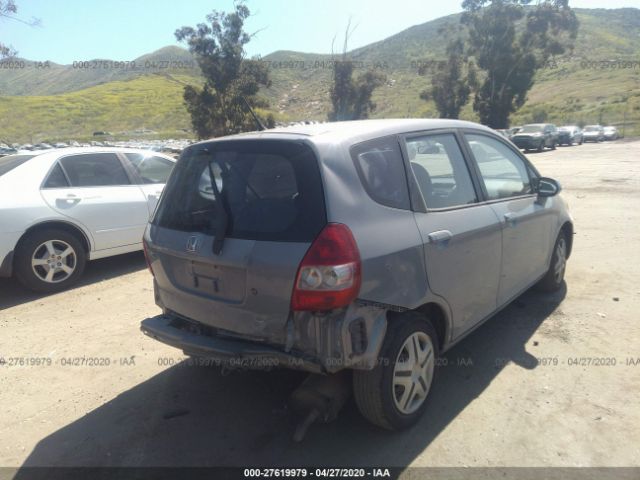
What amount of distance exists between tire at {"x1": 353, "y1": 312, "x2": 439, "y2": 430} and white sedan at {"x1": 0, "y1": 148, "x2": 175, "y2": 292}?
4.19 meters

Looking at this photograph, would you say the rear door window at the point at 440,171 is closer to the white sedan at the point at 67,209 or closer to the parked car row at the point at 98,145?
the parked car row at the point at 98,145

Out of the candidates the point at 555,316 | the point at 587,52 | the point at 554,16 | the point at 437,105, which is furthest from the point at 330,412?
the point at 587,52

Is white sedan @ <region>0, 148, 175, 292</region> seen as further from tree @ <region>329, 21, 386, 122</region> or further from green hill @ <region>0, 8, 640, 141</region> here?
tree @ <region>329, 21, 386, 122</region>

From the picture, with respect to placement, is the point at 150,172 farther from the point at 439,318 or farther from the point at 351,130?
the point at 439,318

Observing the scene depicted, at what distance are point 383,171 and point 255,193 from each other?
745 mm

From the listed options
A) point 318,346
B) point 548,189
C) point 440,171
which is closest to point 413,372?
point 318,346

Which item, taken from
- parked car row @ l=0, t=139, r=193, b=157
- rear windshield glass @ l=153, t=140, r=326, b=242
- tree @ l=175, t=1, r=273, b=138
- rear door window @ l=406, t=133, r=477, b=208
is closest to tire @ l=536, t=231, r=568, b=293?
rear door window @ l=406, t=133, r=477, b=208

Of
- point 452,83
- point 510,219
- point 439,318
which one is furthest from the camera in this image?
point 452,83

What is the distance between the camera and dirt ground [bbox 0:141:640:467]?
2.68 metres

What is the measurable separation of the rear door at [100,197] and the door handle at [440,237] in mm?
4356

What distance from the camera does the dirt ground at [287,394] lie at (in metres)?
2.68

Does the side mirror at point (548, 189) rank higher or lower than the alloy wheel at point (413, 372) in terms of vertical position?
higher

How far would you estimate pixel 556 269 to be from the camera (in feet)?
15.6

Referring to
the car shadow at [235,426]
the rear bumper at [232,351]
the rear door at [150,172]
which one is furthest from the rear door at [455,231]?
the rear door at [150,172]
